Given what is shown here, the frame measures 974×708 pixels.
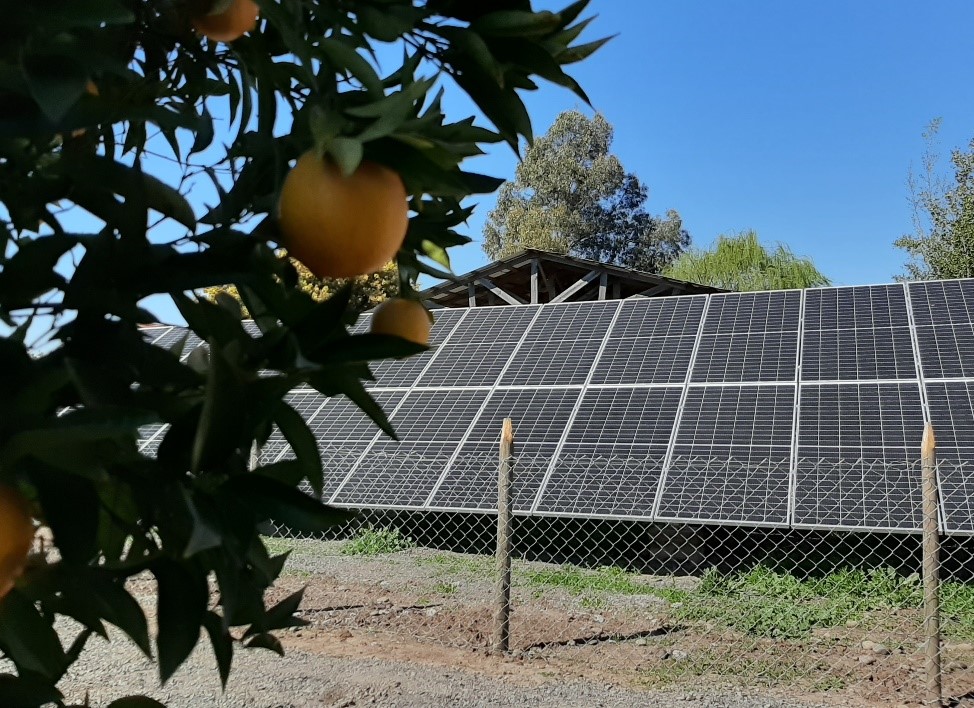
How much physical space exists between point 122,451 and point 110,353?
92mm

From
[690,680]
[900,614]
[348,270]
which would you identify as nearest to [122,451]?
[348,270]

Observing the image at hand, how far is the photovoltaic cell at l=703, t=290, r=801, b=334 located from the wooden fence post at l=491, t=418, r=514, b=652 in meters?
3.58

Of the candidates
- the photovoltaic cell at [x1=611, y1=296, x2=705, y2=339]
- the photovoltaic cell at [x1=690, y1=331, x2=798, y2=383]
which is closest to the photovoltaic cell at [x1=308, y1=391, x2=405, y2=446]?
the photovoltaic cell at [x1=611, y1=296, x2=705, y2=339]

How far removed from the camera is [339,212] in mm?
700

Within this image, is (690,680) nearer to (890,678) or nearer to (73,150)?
(890,678)

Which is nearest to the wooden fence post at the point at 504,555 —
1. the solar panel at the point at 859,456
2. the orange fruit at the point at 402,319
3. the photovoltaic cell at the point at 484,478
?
the photovoltaic cell at the point at 484,478

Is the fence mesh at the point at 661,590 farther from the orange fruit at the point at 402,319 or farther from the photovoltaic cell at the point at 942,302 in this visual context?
the orange fruit at the point at 402,319

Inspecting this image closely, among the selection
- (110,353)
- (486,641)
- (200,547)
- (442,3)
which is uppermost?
(442,3)

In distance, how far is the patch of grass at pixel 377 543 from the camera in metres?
7.97

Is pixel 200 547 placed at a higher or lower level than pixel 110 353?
lower

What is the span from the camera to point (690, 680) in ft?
16.0

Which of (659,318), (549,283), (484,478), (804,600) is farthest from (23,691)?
(549,283)

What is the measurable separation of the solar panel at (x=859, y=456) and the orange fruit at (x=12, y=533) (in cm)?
528

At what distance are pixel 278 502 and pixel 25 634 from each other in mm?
328
